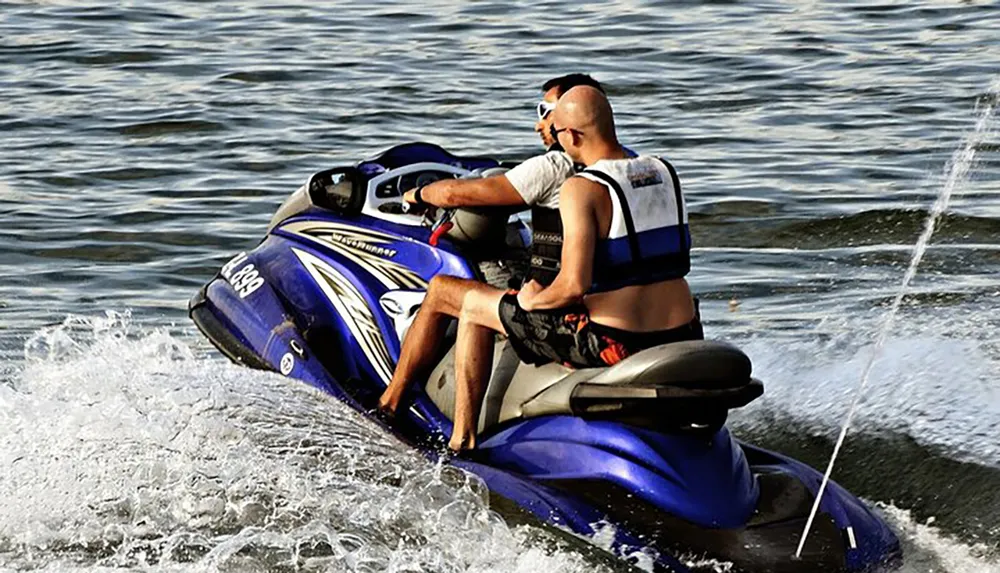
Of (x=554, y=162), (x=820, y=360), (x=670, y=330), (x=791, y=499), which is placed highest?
(x=554, y=162)

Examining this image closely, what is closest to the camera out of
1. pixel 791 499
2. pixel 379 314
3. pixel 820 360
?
pixel 791 499

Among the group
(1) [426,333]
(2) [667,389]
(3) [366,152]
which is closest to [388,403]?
(1) [426,333]

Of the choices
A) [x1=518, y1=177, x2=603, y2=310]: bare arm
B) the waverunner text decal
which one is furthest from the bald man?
the waverunner text decal

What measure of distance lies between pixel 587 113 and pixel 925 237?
554cm

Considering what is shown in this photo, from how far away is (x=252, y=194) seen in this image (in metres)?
12.1

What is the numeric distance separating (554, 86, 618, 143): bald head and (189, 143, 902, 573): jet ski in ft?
1.71

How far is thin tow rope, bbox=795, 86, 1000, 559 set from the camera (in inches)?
242

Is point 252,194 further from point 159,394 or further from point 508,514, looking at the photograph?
point 508,514

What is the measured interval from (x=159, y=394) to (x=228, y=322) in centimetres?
55

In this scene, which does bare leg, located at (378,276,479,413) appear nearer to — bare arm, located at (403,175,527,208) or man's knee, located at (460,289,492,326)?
man's knee, located at (460,289,492,326)

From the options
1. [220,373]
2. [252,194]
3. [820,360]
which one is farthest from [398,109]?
[220,373]

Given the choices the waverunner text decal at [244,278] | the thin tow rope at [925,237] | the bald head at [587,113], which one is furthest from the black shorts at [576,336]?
the waverunner text decal at [244,278]

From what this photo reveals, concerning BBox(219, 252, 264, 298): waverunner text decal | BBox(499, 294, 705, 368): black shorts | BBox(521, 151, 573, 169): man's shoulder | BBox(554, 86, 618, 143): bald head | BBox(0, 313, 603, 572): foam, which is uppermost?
BBox(554, 86, 618, 143): bald head

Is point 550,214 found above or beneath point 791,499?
above
